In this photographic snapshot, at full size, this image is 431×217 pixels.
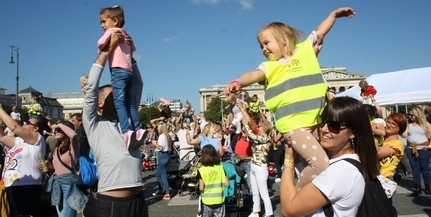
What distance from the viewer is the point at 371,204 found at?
6.89 feet

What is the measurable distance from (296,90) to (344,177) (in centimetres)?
83

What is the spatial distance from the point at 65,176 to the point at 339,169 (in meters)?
4.53

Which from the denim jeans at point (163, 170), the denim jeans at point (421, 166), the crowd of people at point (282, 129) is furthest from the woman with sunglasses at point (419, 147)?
the denim jeans at point (163, 170)

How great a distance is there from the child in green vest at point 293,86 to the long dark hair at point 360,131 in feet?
0.86

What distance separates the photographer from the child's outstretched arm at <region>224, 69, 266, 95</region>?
2.65 metres

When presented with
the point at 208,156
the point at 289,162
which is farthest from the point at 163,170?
the point at 289,162

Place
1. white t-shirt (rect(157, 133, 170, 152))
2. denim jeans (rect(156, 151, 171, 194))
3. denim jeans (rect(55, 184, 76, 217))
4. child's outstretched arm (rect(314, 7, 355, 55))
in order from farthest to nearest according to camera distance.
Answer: white t-shirt (rect(157, 133, 170, 152)) → denim jeans (rect(156, 151, 171, 194)) → denim jeans (rect(55, 184, 76, 217)) → child's outstretched arm (rect(314, 7, 355, 55))

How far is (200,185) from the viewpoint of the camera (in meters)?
6.37

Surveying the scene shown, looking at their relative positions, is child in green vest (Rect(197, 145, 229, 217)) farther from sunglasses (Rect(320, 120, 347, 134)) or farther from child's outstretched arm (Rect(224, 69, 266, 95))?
sunglasses (Rect(320, 120, 347, 134))

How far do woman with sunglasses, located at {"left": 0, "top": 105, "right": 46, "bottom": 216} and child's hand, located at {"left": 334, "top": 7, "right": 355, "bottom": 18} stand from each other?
431 cm

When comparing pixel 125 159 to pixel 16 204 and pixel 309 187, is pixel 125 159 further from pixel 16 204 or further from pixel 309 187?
pixel 16 204

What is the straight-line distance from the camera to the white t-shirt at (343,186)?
1996 mm

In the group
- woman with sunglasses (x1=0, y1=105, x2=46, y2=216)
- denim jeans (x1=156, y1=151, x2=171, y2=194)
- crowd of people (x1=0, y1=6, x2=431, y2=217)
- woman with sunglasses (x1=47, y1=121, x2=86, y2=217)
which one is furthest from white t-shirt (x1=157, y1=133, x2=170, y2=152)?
crowd of people (x1=0, y1=6, x2=431, y2=217)

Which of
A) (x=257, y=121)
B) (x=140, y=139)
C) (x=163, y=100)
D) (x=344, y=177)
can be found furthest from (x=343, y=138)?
(x=163, y=100)
